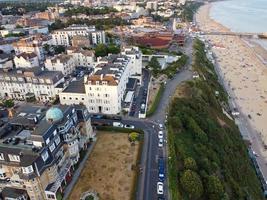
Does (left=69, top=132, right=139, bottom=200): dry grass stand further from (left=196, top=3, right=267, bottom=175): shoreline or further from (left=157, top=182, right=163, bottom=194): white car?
(left=196, top=3, right=267, bottom=175): shoreline

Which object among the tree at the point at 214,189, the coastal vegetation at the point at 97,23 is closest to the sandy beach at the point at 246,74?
the tree at the point at 214,189

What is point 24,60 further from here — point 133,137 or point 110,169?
point 110,169

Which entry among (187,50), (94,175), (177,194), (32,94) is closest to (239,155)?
(177,194)

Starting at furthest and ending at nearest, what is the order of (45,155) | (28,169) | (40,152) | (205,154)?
(205,154), (45,155), (40,152), (28,169)

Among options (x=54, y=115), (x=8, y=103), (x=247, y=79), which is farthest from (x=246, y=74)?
(x=54, y=115)

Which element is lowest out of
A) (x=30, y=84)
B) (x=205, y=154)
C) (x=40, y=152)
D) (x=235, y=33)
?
(x=235, y=33)

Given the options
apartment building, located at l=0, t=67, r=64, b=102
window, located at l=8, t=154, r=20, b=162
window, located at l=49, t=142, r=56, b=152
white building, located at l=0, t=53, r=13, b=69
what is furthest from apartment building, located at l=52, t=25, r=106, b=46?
window, located at l=8, t=154, r=20, b=162

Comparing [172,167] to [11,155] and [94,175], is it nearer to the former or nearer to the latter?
[94,175]

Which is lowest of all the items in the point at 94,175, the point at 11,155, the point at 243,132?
the point at 243,132

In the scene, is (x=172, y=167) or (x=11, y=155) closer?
(x=11, y=155)
